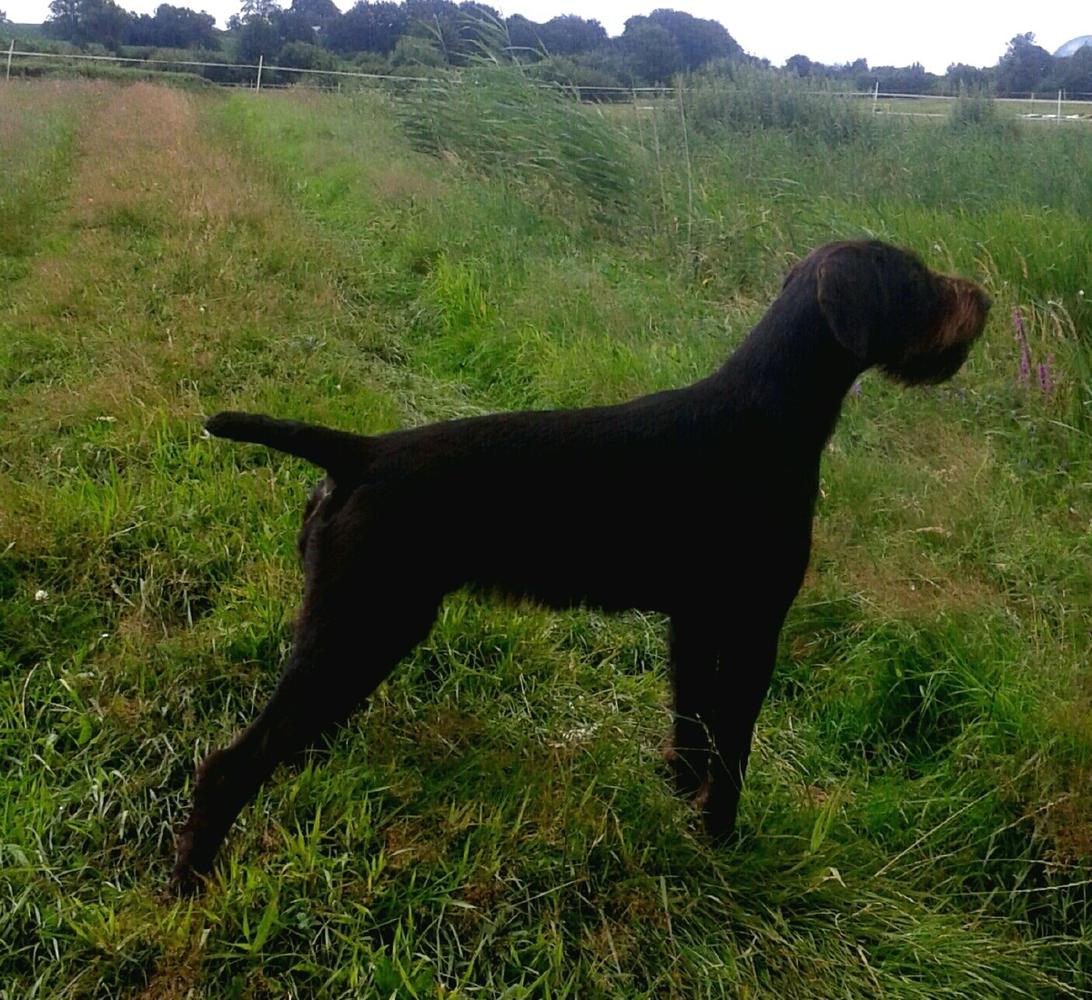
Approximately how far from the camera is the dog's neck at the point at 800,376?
269 centimetres

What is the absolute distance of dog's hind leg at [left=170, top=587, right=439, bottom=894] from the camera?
2.38m

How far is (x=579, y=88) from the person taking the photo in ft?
29.9

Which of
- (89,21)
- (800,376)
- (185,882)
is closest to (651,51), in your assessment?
(800,376)

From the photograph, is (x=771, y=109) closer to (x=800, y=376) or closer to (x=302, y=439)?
(x=800, y=376)

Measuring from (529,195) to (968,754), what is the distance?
704cm

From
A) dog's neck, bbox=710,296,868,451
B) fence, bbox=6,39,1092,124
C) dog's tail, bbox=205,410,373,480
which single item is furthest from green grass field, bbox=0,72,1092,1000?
fence, bbox=6,39,1092,124

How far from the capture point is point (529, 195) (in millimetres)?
8883

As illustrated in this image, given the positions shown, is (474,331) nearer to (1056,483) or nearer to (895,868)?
(1056,483)

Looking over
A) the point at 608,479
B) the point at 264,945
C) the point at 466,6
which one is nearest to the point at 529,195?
the point at 466,6

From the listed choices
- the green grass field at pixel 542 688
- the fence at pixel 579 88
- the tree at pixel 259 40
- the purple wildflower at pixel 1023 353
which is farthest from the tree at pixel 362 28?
the purple wildflower at pixel 1023 353

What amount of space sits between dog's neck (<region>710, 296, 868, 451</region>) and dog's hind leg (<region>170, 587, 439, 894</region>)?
1.07 meters

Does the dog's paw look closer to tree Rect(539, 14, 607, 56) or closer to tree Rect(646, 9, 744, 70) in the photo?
tree Rect(539, 14, 607, 56)

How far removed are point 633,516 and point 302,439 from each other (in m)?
0.87

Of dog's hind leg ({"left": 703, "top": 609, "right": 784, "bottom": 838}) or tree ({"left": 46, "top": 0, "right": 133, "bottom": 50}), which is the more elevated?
tree ({"left": 46, "top": 0, "right": 133, "bottom": 50})
